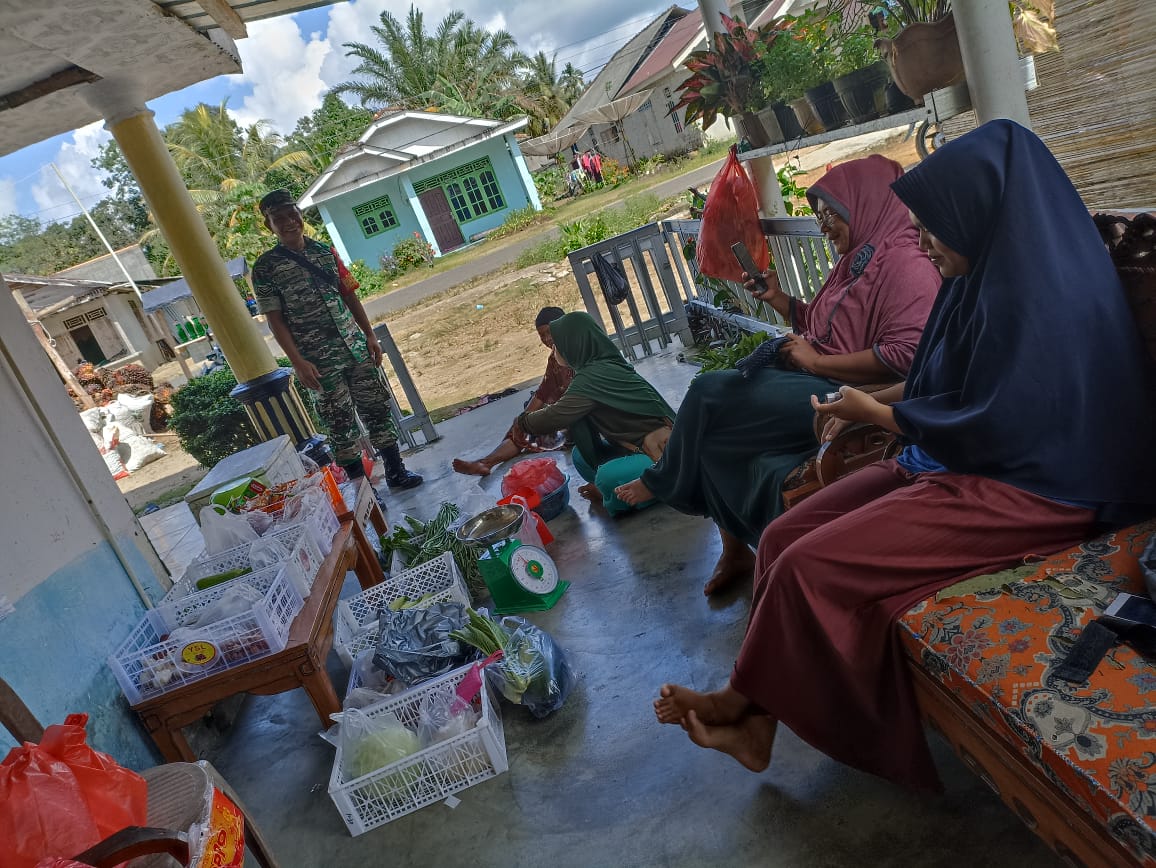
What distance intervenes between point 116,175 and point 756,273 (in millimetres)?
45687

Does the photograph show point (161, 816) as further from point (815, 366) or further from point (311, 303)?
point (311, 303)

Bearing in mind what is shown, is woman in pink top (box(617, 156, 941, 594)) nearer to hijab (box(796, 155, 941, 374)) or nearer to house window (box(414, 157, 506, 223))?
hijab (box(796, 155, 941, 374))

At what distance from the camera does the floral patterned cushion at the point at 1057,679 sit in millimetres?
1240

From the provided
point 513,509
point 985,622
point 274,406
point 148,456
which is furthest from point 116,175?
point 985,622

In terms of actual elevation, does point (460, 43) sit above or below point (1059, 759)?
above

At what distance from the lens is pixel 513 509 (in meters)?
4.03

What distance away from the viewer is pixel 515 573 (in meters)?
3.59

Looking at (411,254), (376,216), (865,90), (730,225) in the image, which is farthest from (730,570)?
(376,216)

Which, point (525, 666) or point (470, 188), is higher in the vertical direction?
point (470, 188)

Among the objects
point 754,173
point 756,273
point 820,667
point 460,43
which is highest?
point 460,43

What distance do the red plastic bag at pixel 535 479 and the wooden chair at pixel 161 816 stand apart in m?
2.56

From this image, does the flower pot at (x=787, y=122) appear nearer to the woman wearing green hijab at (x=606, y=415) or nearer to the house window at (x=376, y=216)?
the woman wearing green hijab at (x=606, y=415)

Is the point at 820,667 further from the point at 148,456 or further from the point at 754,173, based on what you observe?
the point at 148,456

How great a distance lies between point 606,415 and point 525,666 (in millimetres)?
1801
